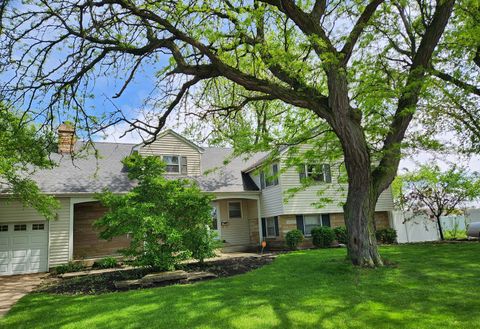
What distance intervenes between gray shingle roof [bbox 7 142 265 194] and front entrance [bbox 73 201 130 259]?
1518mm

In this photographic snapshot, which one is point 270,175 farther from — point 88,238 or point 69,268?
point 69,268

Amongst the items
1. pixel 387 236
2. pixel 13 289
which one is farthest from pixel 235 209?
pixel 13 289

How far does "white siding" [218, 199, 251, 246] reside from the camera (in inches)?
829

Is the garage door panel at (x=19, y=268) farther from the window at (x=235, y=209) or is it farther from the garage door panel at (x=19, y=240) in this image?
the window at (x=235, y=209)

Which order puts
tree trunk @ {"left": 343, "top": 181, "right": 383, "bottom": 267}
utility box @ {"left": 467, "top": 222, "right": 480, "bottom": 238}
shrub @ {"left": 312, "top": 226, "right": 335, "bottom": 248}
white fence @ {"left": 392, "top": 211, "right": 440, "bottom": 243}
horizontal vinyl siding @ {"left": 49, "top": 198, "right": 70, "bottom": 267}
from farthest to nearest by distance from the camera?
white fence @ {"left": 392, "top": 211, "right": 440, "bottom": 243} → utility box @ {"left": 467, "top": 222, "right": 480, "bottom": 238} → shrub @ {"left": 312, "top": 226, "right": 335, "bottom": 248} → horizontal vinyl siding @ {"left": 49, "top": 198, "right": 70, "bottom": 267} → tree trunk @ {"left": 343, "top": 181, "right": 383, "bottom": 267}

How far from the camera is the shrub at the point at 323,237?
730 inches

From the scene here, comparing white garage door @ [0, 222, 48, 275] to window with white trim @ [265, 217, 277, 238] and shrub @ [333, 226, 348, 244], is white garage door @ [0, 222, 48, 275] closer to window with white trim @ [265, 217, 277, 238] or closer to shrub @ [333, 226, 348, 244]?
window with white trim @ [265, 217, 277, 238]

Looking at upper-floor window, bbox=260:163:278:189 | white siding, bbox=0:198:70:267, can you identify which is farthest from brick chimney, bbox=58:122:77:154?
upper-floor window, bbox=260:163:278:189

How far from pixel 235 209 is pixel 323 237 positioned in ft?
19.0

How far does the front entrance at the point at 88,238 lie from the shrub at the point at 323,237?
973cm

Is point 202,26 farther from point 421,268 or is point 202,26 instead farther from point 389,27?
point 421,268

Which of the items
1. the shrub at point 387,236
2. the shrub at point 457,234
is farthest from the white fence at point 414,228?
the shrub at point 387,236

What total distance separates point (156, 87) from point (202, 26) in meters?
2.23

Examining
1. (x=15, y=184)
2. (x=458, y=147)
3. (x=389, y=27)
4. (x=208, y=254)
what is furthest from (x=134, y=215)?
(x=458, y=147)
